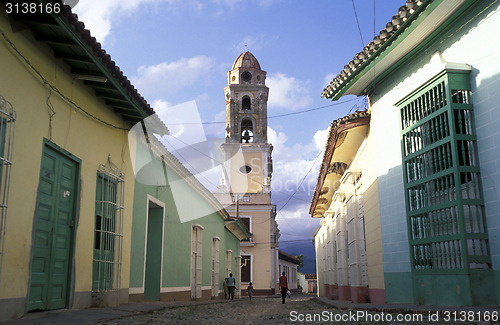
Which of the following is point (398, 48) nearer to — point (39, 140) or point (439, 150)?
point (439, 150)

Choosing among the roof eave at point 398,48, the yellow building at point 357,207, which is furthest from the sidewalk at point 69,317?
the roof eave at point 398,48

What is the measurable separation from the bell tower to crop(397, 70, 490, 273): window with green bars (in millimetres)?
25449

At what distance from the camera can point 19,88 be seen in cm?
573

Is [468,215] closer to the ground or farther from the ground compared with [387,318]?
farther from the ground

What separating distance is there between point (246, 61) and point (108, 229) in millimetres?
27647

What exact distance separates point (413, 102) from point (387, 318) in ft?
10.6

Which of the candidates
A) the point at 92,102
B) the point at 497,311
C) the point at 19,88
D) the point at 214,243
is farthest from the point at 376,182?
the point at 214,243

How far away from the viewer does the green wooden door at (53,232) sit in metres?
6.26

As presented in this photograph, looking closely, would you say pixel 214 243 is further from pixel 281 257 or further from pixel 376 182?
pixel 281 257

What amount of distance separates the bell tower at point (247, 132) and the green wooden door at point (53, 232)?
25.5m

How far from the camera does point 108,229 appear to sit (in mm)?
8406

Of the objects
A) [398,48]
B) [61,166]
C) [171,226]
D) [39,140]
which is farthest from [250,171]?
[39,140]

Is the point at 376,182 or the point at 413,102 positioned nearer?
the point at 413,102

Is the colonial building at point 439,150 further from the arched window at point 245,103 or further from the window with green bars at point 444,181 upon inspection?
the arched window at point 245,103
